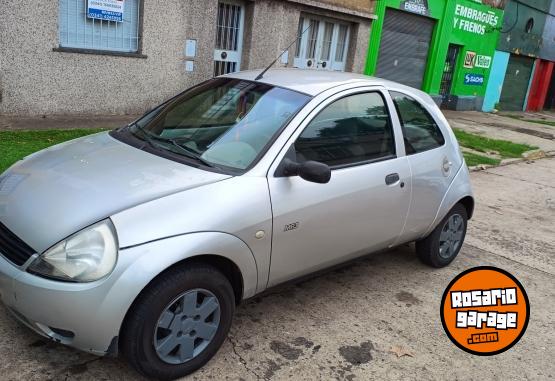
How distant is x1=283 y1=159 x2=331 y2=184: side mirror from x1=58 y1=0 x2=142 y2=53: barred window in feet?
22.2

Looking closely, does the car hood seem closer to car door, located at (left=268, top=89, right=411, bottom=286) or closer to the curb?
car door, located at (left=268, top=89, right=411, bottom=286)

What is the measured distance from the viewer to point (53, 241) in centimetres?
253

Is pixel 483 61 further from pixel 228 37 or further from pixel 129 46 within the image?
pixel 129 46

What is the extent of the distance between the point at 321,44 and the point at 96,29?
5.99 meters

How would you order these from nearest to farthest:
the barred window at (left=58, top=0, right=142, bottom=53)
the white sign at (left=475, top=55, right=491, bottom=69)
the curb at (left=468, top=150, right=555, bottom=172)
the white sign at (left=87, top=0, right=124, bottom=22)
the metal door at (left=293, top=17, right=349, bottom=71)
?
1. the barred window at (left=58, top=0, right=142, bottom=53)
2. the white sign at (left=87, top=0, right=124, bottom=22)
3. the curb at (left=468, top=150, right=555, bottom=172)
4. the metal door at (left=293, top=17, right=349, bottom=71)
5. the white sign at (left=475, top=55, right=491, bottom=69)

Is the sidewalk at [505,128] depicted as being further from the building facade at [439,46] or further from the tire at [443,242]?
the tire at [443,242]

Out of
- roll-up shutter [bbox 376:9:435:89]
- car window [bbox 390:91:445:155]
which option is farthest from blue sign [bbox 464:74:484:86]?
car window [bbox 390:91:445:155]

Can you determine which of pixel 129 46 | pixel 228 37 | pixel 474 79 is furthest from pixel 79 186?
pixel 474 79

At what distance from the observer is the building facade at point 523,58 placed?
829 inches

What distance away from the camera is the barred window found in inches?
330

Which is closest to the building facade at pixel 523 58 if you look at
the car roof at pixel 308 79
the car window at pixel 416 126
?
the car window at pixel 416 126

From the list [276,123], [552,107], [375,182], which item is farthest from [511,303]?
[552,107]

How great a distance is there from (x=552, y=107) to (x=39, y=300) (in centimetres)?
3078

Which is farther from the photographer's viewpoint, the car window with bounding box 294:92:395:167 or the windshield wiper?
the car window with bounding box 294:92:395:167
